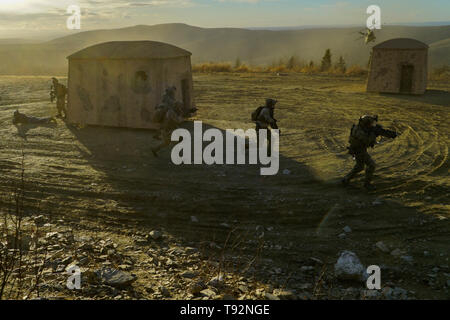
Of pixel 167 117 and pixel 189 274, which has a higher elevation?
pixel 167 117

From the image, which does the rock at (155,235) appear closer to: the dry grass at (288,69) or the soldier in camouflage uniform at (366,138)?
the soldier in camouflage uniform at (366,138)

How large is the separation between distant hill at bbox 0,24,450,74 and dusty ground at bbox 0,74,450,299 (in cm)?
6442

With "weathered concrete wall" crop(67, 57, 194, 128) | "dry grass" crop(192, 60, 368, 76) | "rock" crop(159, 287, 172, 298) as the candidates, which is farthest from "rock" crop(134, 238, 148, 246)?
"dry grass" crop(192, 60, 368, 76)

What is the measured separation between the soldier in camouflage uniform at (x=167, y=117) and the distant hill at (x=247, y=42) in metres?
65.0

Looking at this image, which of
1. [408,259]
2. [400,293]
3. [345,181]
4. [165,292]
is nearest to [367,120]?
[345,181]

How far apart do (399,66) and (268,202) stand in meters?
15.1

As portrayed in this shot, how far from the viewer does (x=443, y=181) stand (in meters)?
8.05

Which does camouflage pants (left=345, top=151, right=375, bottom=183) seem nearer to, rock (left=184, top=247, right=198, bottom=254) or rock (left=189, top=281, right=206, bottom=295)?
rock (left=184, top=247, right=198, bottom=254)

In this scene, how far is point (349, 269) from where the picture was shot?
4746 millimetres

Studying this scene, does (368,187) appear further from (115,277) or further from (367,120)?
(115,277)

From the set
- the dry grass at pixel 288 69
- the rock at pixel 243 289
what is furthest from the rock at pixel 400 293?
the dry grass at pixel 288 69

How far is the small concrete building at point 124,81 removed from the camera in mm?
12211

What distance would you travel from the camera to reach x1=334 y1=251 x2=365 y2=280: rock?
4.72 m
